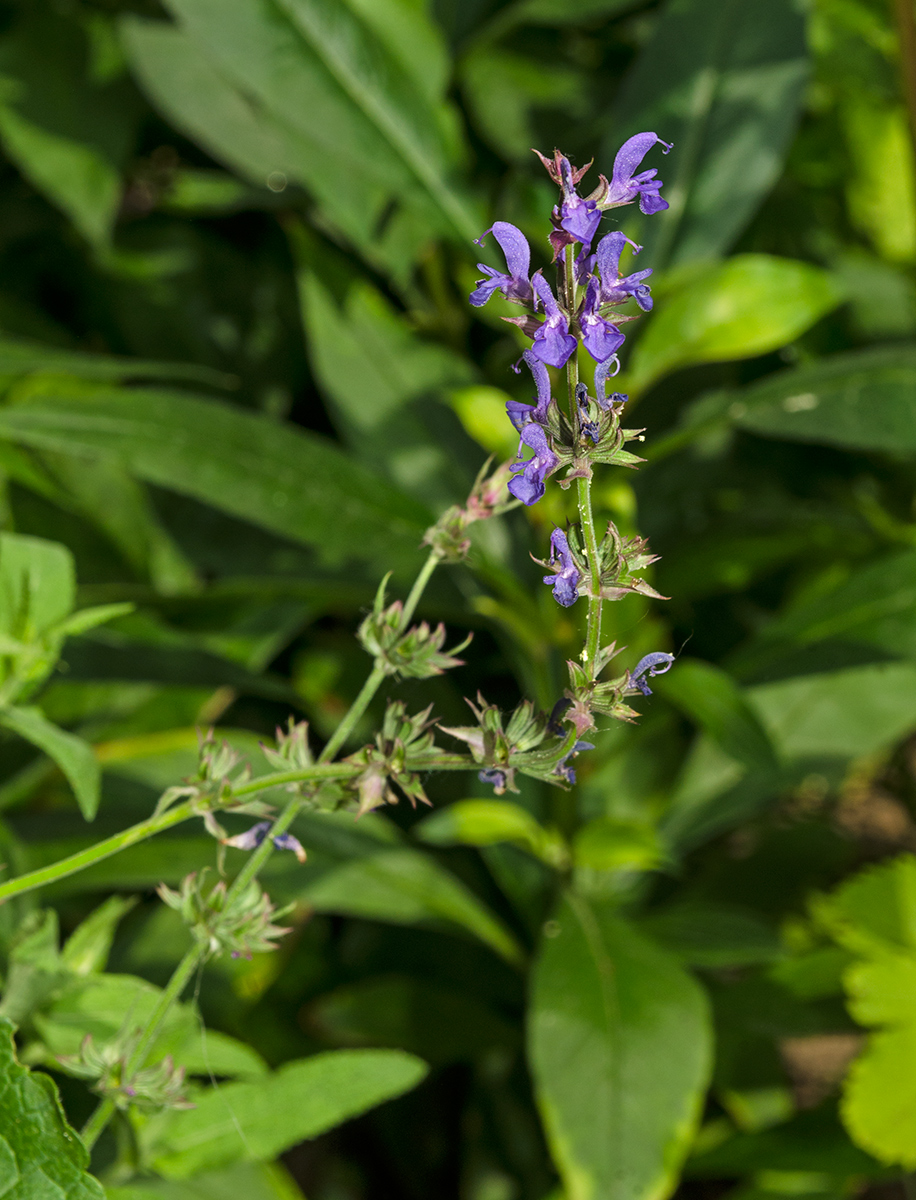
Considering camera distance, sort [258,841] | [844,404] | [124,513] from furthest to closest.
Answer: [124,513] < [844,404] < [258,841]

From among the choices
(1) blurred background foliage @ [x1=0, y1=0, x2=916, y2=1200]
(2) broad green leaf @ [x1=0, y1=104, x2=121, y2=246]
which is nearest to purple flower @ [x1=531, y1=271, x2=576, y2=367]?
(1) blurred background foliage @ [x1=0, y1=0, x2=916, y2=1200]

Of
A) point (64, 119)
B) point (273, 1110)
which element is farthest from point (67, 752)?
point (64, 119)

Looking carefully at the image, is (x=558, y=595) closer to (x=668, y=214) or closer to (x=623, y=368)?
(x=623, y=368)

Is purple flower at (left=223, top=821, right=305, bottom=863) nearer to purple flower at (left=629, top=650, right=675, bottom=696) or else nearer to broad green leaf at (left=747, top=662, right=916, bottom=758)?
purple flower at (left=629, top=650, right=675, bottom=696)

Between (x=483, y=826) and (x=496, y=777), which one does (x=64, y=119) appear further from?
(x=496, y=777)

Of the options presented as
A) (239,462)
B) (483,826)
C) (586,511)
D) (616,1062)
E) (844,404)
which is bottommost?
(616,1062)
